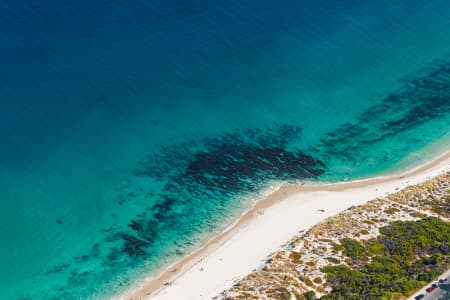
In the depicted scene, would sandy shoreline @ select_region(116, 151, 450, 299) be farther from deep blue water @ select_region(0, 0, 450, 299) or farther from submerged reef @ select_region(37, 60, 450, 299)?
submerged reef @ select_region(37, 60, 450, 299)

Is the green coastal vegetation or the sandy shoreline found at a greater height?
the sandy shoreline

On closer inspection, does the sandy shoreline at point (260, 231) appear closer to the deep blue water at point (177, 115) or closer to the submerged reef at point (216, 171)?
the deep blue water at point (177, 115)

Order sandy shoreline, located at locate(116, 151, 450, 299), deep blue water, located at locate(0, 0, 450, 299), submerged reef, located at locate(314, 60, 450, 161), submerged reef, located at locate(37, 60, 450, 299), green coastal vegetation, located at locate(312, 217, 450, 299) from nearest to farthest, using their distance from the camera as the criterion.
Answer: green coastal vegetation, located at locate(312, 217, 450, 299) < sandy shoreline, located at locate(116, 151, 450, 299) < submerged reef, located at locate(37, 60, 450, 299) < deep blue water, located at locate(0, 0, 450, 299) < submerged reef, located at locate(314, 60, 450, 161)

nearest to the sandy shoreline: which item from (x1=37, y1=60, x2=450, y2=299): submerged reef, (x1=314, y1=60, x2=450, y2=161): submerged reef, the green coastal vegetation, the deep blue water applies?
the deep blue water

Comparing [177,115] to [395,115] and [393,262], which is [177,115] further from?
[393,262]

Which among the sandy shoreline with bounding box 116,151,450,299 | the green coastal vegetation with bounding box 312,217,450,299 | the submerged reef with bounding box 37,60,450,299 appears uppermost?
the submerged reef with bounding box 37,60,450,299

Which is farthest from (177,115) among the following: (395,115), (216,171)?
(395,115)
